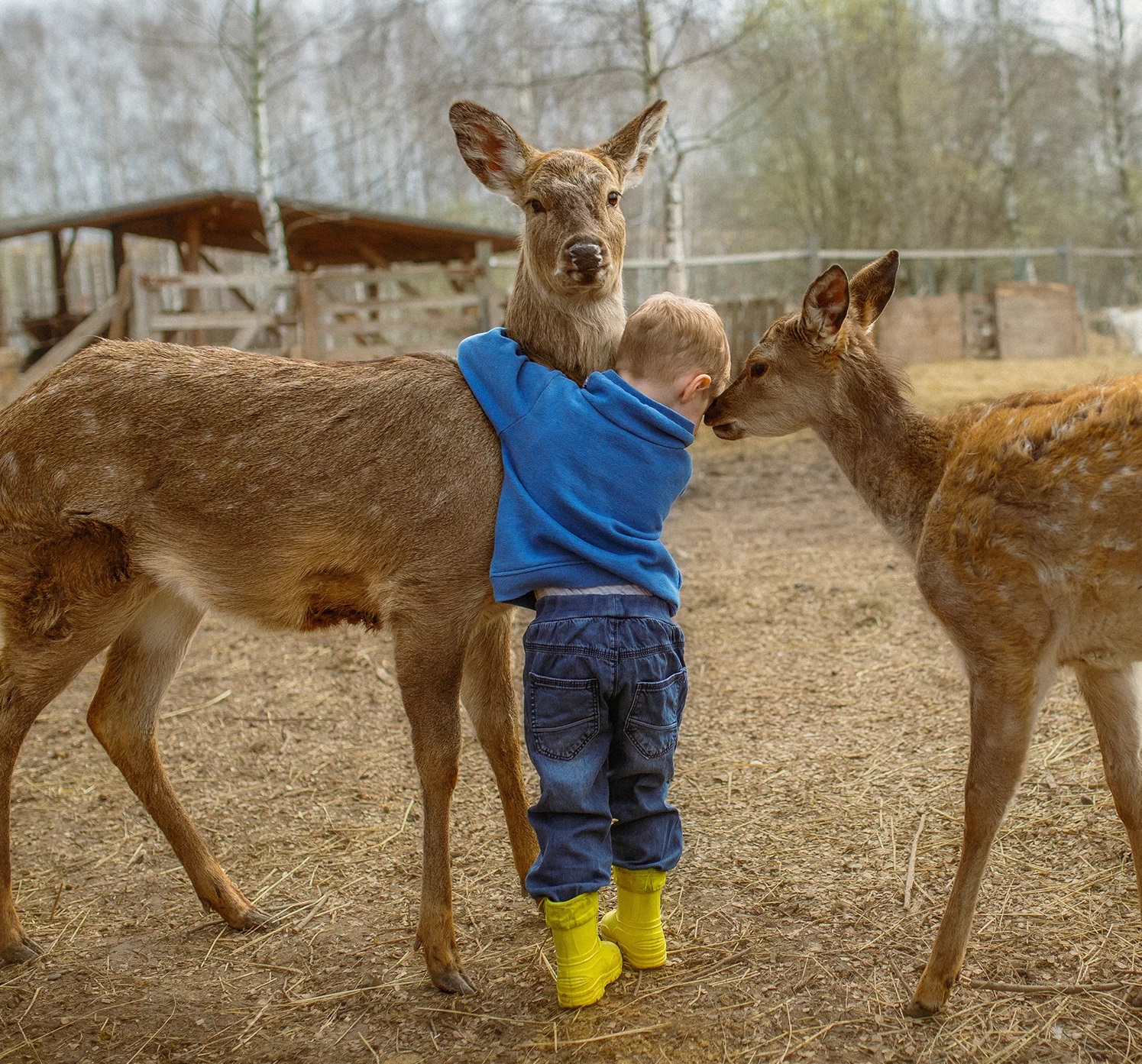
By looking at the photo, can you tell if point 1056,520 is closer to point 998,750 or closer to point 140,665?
point 998,750

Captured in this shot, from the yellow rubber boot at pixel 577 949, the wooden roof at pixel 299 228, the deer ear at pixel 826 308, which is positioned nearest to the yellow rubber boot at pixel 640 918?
the yellow rubber boot at pixel 577 949

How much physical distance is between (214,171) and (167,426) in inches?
1587

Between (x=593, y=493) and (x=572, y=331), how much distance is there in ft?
2.34

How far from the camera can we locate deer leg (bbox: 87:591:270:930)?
11.4 ft

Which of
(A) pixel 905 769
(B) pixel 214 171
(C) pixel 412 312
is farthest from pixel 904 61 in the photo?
(A) pixel 905 769

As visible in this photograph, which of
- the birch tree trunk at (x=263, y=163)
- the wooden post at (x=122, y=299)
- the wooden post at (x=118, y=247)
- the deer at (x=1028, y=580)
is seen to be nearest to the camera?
the deer at (x=1028, y=580)

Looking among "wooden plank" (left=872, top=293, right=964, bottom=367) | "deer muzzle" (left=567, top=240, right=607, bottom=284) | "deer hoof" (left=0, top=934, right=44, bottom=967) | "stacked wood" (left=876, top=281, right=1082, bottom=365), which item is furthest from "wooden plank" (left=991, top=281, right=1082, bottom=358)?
"deer hoof" (left=0, top=934, right=44, bottom=967)

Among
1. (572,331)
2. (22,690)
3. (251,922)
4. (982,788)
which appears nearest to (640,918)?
(982,788)

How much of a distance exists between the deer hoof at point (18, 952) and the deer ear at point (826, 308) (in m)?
3.08

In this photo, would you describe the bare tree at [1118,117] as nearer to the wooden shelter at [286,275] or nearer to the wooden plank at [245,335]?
the wooden shelter at [286,275]

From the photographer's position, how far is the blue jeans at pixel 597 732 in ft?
8.97

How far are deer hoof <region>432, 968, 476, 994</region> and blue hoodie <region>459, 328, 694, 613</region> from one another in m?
1.07

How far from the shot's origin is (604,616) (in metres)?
2.79

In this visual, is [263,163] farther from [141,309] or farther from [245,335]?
[245,335]
